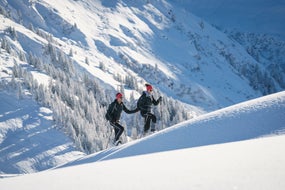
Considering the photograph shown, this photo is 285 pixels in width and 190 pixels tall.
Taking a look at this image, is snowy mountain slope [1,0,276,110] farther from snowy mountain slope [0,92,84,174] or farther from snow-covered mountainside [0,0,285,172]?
snowy mountain slope [0,92,84,174]

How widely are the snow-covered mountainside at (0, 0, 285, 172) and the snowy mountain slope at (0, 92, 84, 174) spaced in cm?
80

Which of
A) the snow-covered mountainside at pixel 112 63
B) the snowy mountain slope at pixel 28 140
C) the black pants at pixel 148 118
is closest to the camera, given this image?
the black pants at pixel 148 118

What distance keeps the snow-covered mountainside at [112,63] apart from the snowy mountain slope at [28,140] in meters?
0.80

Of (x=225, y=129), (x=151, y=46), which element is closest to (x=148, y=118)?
(x=225, y=129)

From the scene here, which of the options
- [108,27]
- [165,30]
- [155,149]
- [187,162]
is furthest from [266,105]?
[165,30]

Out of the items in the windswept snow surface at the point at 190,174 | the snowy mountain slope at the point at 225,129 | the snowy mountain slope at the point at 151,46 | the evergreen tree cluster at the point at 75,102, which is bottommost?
the windswept snow surface at the point at 190,174

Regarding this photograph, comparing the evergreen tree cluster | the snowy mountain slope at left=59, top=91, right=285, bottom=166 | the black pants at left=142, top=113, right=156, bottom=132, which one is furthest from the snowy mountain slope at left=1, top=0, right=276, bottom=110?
the snowy mountain slope at left=59, top=91, right=285, bottom=166

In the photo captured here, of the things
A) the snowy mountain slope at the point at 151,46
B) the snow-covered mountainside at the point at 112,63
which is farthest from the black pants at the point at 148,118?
the snowy mountain slope at the point at 151,46

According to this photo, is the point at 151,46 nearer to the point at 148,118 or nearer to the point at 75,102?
the point at 75,102

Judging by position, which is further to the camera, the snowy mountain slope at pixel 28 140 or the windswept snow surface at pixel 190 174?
the snowy mountain slope at pixel 28 140

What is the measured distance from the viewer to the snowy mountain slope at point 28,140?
3734 centimetres

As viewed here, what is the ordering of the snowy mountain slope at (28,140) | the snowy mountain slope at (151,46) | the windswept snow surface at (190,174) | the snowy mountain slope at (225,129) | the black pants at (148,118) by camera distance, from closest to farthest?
the windswept snow surface at (190,174), the snowy mountain slope at (225,129), the black pants at (148,118), the snowy mountain slope at (28,140), the snowy mountain slope at (151,46)

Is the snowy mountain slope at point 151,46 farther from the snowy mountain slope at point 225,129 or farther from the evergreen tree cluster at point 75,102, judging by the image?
the snowy mountain slope at point 225,129

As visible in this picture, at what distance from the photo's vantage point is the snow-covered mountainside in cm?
5194
